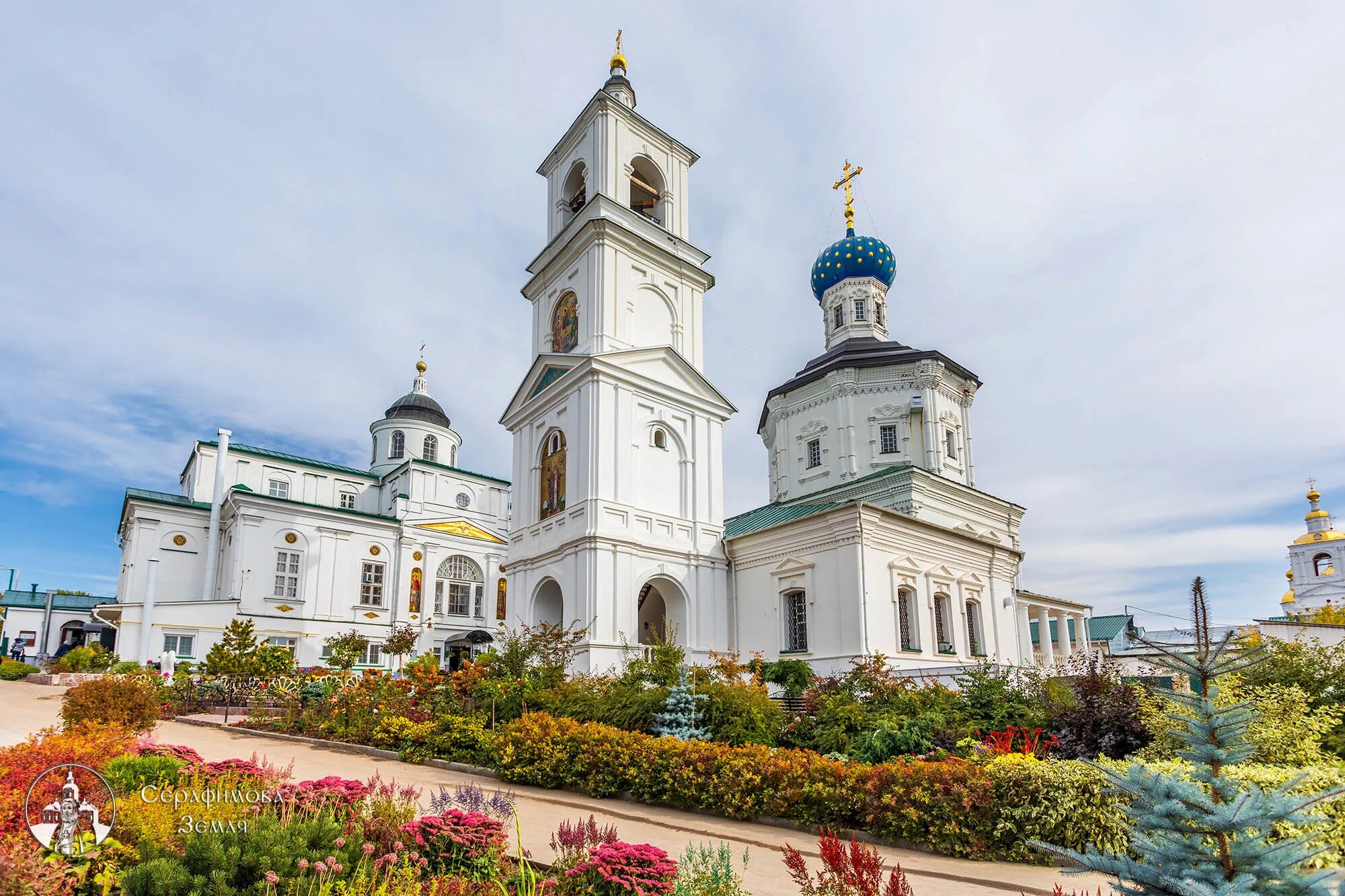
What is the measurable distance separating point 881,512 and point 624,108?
1498cm

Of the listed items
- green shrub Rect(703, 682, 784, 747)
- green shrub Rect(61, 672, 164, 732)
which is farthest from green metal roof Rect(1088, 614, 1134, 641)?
green shrub Rect(61, 672, 164, 732)

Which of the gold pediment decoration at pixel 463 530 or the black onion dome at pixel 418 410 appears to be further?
the black onion dome at pixel 418 410

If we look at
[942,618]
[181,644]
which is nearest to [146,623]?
[181,644]

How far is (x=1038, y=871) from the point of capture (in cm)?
631

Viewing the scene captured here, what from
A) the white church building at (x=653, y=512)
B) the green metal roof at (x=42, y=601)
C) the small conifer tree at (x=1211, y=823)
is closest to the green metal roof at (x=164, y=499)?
the white church building at (x=653, y=512)

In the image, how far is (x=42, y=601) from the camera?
155 ft

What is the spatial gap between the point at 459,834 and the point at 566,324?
1974 cm

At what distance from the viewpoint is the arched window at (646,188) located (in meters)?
25.4

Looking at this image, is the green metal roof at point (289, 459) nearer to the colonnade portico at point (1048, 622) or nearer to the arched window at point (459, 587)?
the arched window at point (459, 587)

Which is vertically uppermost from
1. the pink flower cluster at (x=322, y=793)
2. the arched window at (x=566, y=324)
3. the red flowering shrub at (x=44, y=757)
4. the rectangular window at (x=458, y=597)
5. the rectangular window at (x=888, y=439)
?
the arched window at (x=566, y=324)

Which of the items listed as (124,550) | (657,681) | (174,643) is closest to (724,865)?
(657,681)

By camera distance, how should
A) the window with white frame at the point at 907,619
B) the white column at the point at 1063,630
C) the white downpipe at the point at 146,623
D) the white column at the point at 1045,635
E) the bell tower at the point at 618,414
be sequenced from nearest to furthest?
1. the bell tower at the point at 618,414
2. the window with white frame at the point at 907,619
3. the white downpipe at the point at 146,623
4. the white column at the point at 1045,635
5. the white column at the point at 1063,630

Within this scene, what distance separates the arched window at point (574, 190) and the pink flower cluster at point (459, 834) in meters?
22.5

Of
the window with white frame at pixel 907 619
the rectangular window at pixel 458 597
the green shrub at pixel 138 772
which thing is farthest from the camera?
the rectangular window at pixel 458 597
